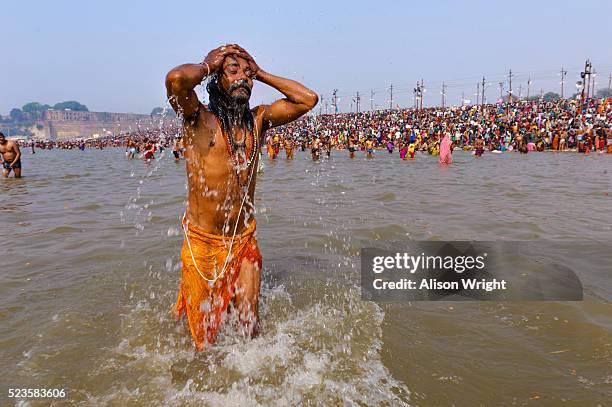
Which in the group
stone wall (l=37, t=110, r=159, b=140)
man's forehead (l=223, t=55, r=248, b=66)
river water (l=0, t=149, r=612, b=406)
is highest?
stone wall (l=37, t=110, r=159, b=140)

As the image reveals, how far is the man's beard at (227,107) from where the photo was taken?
2722 millimetres

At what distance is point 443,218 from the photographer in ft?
22.4

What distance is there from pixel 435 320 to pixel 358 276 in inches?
50.4

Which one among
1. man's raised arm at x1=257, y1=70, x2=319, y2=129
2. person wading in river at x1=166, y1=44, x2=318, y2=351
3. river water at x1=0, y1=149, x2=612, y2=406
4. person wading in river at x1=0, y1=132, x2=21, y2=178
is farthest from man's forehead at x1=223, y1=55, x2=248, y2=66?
person wading in river at x1=0, y1=132, x2=21, y2=178

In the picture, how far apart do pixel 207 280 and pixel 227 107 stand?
3.93 ft

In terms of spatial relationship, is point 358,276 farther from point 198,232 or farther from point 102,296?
point 102,296

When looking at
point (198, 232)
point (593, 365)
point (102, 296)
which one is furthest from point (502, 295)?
point (102, 296)

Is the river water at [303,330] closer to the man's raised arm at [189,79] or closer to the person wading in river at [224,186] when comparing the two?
the person wading in river at [224,186]

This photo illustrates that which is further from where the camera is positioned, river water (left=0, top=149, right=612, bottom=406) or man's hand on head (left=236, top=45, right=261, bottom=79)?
man's hand on head (left=236, top=45, right=261, bottom=79)

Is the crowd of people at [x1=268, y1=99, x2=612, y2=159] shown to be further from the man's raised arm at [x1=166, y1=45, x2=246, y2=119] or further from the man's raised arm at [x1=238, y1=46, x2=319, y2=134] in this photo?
the man's raised arm at [x1=166, y1=45, x2=246, y2=119]

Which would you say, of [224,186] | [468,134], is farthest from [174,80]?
[468,134]

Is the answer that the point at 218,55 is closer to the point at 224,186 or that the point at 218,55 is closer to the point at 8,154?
the point at 224,186

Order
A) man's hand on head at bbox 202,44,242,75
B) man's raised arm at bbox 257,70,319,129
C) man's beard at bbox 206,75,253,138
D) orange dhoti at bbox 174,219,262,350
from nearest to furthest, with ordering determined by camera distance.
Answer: man's hand on head at bbox 202,44,242,75
man's beard at bbox 206,75,253,138
orange dhoti at bbox 174,219,262,350
man's raised arm at bbox 257,70,319,129

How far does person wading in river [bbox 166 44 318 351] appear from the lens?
2699mm
